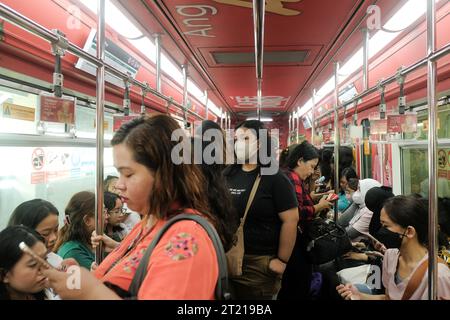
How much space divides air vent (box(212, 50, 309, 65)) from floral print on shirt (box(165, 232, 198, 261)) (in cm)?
266

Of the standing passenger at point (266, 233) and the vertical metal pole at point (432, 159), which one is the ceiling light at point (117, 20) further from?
the vertical metal pole at point (432, 159)

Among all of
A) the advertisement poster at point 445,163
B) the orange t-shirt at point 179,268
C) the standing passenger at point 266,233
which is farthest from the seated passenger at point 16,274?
the advertisement poster at point 445,163

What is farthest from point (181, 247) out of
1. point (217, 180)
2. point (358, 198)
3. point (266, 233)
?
point (358, 198)

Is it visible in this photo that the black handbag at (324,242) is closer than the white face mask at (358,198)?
Yes

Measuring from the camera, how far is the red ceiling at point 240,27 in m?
2.06

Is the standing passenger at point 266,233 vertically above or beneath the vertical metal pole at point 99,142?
beneath

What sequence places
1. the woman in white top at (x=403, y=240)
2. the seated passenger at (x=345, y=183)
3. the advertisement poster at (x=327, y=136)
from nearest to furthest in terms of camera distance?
the woman in white top at (x=403, y=240) < the seated passenger at (x=345, y=183) < the advertisement poster at (x=327, y=136)

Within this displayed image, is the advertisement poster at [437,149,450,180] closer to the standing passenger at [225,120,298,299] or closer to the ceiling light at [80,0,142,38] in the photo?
the standing passenger at [225,120,298,299]

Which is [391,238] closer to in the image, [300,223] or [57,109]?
[300,223]

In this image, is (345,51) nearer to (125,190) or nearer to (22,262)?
(125,190)

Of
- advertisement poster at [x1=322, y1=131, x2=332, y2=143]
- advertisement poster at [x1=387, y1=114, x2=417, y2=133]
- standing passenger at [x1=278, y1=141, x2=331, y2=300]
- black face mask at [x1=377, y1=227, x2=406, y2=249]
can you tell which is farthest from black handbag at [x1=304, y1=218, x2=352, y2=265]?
advertisement poster at [x1=322, y1=131, x2=332, y2=143]

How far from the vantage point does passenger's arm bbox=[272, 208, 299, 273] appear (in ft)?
6.05

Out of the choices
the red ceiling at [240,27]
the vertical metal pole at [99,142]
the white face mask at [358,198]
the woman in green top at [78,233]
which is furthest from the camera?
the white face mask at [358,198]

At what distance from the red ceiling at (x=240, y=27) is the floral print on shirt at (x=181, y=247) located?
1.78 meters
